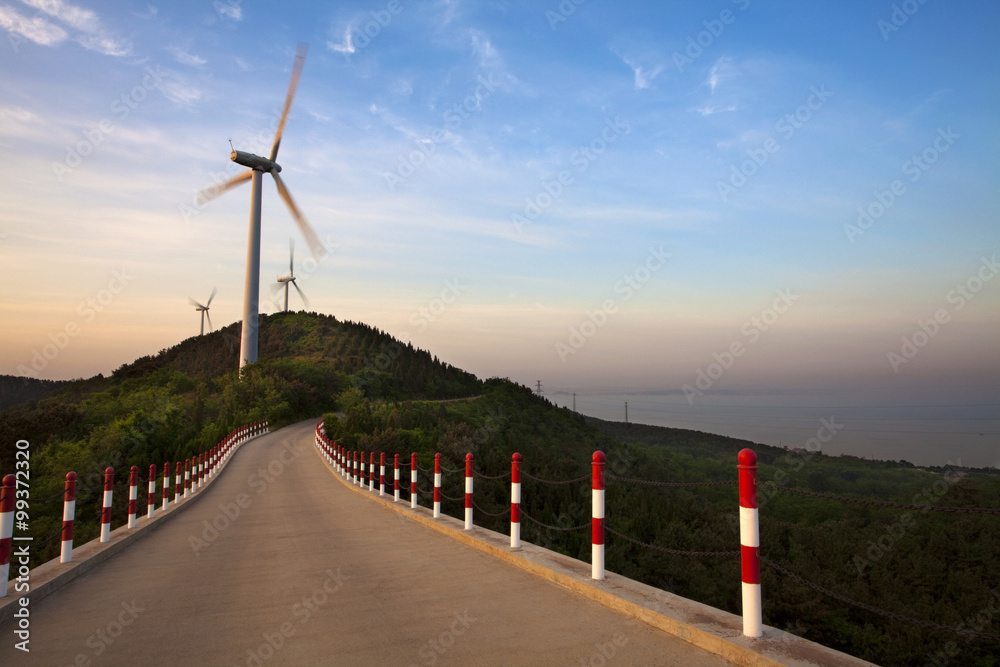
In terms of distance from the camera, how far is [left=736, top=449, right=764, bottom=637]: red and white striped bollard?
4.16m

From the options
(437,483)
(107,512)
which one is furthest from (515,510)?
(107,512)

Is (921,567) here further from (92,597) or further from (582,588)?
(92,597)

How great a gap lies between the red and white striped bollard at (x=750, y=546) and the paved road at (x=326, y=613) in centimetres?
40

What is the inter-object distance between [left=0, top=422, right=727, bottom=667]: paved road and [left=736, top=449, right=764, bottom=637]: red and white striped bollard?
40 centimetres

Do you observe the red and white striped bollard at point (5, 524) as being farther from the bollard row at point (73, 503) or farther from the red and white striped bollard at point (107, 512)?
the red and white striped bollard at point (107, 512)

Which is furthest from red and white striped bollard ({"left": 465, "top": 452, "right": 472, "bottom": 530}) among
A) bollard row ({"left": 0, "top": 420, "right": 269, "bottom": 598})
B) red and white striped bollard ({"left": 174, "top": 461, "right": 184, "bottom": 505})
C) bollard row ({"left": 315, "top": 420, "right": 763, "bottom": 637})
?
red and white striped bollard ({"left": 174, "top": 461, "right": 184, "bottom": 505})

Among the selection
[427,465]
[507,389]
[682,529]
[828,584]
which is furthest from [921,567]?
[507,389]

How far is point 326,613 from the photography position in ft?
16.7

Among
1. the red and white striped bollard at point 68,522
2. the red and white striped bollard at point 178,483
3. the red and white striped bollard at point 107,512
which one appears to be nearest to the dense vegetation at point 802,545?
the red and white striped bollard at point 68,522

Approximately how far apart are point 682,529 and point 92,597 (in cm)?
1773

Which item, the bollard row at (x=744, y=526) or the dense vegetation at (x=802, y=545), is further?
the dense vegetation at (x=802, y=545)

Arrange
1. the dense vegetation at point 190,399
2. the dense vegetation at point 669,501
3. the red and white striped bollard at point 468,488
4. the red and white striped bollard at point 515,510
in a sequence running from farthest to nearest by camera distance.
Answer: the dense vegetation at point 190,399 → the dense vegetation at point 669,501 → the red and white striped bollard at point 468,488 → the red and white striped bollard at point 515,510

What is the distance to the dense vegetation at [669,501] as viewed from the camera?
13.2 m

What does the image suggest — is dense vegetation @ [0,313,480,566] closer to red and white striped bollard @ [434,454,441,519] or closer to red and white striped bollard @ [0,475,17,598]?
red and white striped bollard @ [434,454,441,519]
